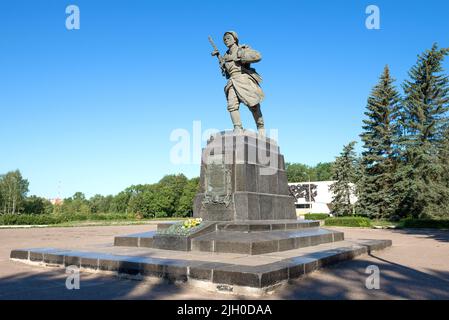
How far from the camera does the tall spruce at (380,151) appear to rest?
3188cm

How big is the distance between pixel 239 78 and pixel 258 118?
4.72 feet

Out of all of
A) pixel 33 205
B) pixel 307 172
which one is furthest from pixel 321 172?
pixel 33 205

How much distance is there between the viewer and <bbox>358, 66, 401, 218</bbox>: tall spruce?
105 feet

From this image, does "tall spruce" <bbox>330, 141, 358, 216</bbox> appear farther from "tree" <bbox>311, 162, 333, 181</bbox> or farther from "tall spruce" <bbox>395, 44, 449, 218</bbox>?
"tree" <bbox>311, 162, 333, 181</bbox>

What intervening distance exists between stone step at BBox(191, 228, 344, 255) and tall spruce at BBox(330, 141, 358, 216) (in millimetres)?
31198

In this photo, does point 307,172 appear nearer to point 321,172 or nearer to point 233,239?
point 321,172

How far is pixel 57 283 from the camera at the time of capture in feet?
18.6

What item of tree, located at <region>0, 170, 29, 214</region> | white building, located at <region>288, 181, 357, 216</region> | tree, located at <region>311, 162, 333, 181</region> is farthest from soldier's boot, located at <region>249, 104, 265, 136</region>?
tree, located at <region>311, 162, 333, 181</region>

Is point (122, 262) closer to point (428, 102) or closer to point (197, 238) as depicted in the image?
point (197, 238)

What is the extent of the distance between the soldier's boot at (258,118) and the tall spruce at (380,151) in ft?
76.2

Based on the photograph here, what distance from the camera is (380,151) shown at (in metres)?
34.2

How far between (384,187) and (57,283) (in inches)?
1238

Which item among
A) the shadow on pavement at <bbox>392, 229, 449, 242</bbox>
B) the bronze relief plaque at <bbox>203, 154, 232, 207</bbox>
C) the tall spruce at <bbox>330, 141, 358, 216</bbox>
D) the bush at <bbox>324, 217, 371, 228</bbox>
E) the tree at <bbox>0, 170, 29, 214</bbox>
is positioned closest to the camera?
the bronze relief plaque at <bbox>203, 154, 232, 207</bbox>

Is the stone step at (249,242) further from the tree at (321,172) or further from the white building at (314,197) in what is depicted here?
the tree at (321,172)
